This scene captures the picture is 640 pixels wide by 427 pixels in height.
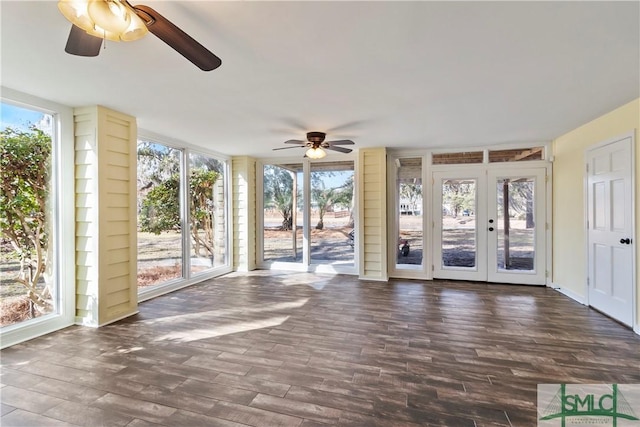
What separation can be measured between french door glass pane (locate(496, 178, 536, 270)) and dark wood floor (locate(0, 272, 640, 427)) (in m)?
1.27

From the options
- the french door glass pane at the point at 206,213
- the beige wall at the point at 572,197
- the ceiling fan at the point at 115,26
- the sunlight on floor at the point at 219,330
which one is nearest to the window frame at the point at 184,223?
the french door glass pane at the point at 206,213

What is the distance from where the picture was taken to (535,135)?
4.66 metres

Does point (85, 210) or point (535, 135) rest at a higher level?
point (535, 135)

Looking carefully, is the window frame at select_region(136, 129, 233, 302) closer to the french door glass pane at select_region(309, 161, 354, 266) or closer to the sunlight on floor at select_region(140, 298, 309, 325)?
the sunlight on floor at select_region(140, 298, 309, 325)

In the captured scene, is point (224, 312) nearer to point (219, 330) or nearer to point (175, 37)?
point (219, 330)

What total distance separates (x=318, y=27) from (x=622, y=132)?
371 centimetres

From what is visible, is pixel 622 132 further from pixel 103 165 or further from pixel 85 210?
pixel 85 210

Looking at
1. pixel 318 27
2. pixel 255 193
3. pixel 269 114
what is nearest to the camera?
pixel 318 27

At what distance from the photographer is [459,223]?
5504 millimetres

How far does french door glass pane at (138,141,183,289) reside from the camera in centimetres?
443

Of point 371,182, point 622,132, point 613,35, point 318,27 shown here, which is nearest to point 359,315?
point 371,182

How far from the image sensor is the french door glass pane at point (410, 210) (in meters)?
5.75

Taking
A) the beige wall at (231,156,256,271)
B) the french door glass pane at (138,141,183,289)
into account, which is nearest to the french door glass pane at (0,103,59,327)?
the french door glass pane at (138,141,183,289)

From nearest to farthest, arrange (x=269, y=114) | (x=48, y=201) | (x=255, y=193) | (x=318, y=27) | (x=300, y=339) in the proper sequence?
(x=318, y=27) → (x=300, y=339) → (x=48, y=201) → (x=269, y=114) → (x=255, y=193)
